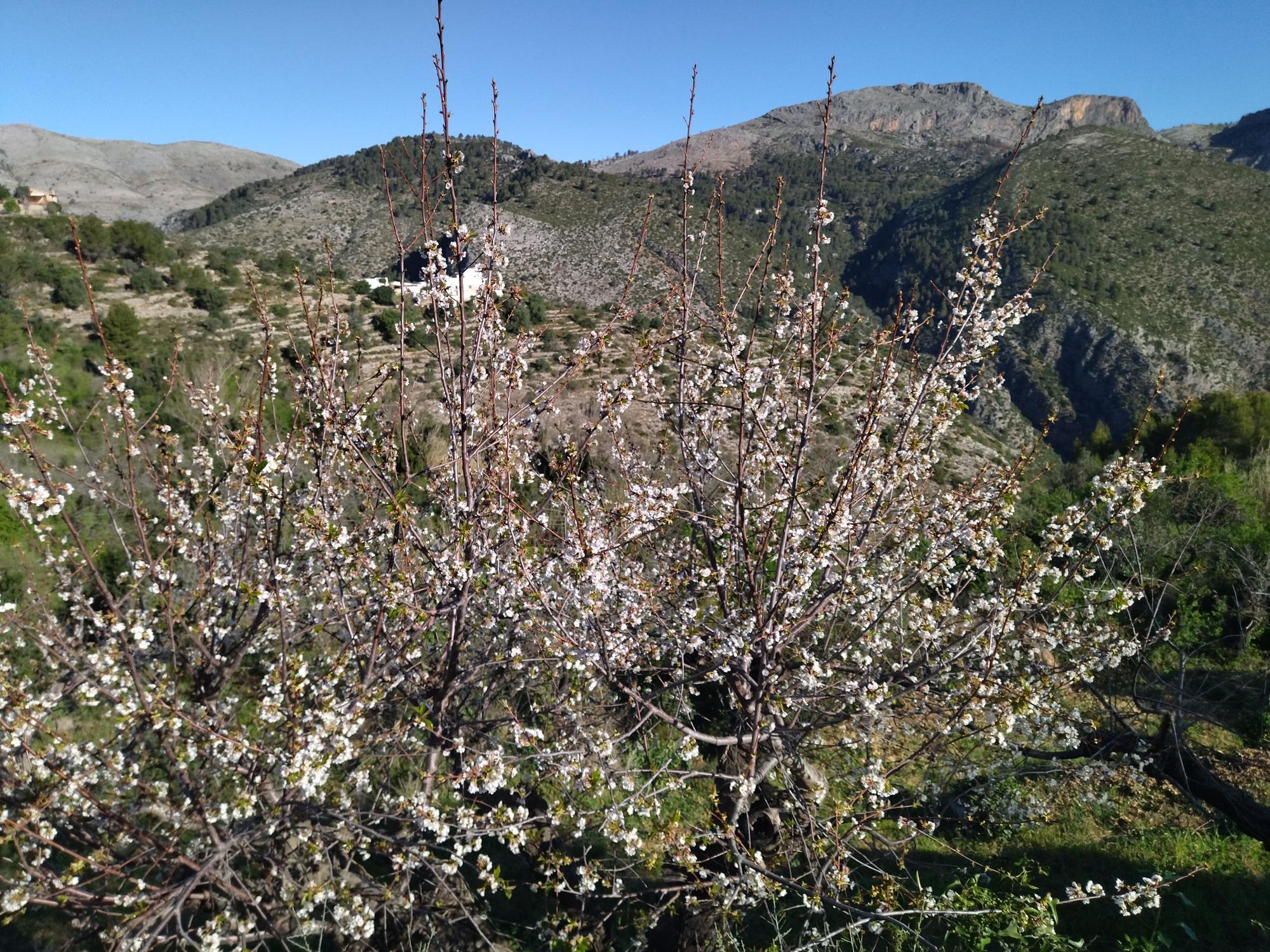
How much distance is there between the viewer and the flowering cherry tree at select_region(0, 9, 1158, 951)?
3.11 m

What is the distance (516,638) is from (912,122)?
171m


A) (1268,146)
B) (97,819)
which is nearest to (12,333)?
(97,819)

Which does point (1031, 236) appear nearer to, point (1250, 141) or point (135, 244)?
point (135, 244)

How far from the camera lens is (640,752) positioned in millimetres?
6355

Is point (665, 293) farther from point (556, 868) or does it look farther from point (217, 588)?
point (217, 588)

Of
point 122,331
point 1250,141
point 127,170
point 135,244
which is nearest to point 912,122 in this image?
point 1250,141

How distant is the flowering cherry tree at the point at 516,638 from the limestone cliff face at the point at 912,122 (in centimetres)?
11752

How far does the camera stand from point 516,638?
14.1ft

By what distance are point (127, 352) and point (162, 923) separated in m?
18.7

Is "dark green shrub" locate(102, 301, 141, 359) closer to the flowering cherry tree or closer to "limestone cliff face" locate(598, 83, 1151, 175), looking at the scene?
the flowering cherry tree

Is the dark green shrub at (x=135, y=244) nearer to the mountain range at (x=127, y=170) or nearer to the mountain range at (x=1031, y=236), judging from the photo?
the mountain range at (x=1031, y=236)

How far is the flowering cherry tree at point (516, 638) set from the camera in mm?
3113

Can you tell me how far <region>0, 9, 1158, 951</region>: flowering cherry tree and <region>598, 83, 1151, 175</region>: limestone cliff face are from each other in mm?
117519

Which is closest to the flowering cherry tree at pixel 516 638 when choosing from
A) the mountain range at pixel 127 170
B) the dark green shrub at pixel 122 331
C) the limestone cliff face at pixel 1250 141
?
the dark green shrub at pixel 122 331
